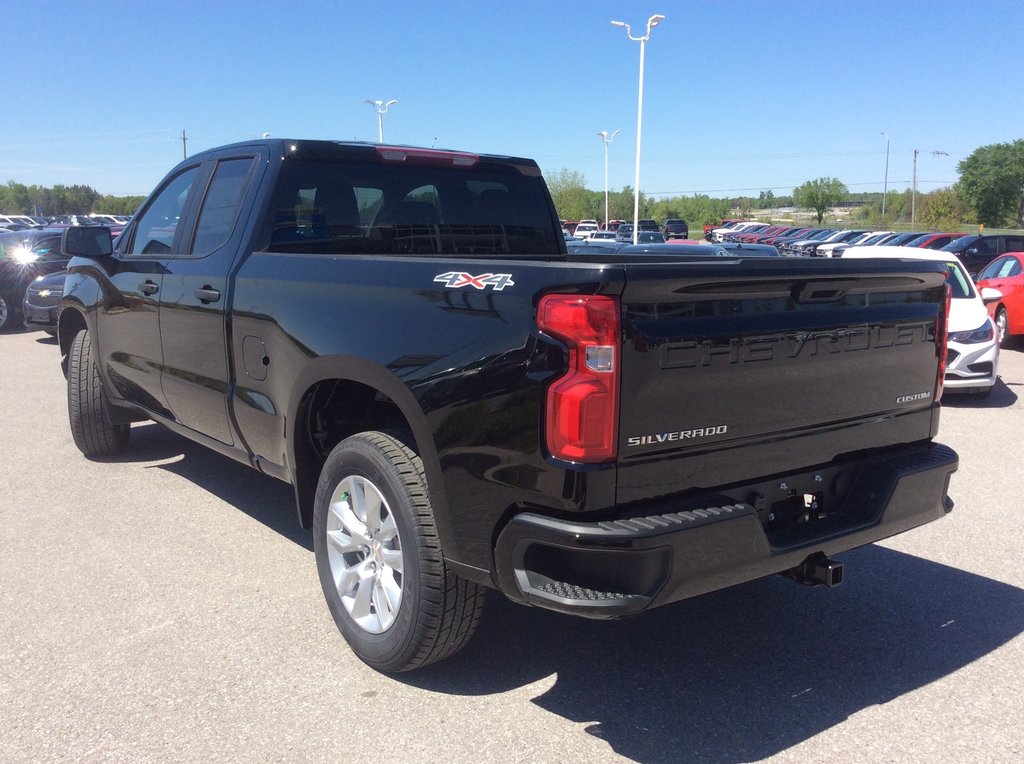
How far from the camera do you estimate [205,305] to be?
4355mm

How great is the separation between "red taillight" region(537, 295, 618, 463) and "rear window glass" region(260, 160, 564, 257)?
2058 mm

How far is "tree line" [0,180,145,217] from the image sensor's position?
405 ft

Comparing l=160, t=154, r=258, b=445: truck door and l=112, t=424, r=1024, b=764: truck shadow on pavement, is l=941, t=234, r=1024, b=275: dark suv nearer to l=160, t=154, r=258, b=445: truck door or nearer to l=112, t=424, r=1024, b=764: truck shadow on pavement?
l=112, t=424, r=1024, b=764: truck shadow on pavement

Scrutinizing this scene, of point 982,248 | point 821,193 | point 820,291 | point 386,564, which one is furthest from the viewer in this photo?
point 821,193

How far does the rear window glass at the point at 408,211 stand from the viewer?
14.0ft

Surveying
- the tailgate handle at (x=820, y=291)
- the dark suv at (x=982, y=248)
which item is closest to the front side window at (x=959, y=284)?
the tailgate handle at (x=820, y=291)

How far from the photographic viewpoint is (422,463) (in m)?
3.12

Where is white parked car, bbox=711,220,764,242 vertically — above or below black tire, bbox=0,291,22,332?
above

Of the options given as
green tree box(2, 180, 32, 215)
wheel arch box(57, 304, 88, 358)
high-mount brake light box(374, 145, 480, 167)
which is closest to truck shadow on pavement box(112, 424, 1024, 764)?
high-mount brake light box(374, 145, 480, 167)

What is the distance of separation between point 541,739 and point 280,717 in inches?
35.6

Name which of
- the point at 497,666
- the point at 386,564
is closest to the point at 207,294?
the point at 386,564

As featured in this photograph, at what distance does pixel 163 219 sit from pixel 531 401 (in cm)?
339

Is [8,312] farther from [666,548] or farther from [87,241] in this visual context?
[666,548]

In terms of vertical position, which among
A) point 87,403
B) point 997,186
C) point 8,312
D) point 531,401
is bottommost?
point 8,312
